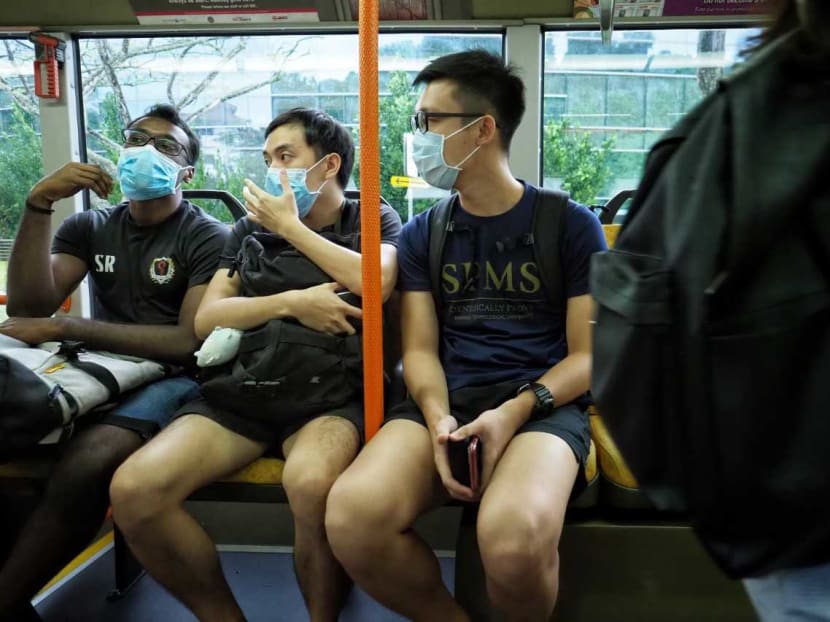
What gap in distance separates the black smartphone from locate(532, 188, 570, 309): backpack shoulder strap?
0.54 m

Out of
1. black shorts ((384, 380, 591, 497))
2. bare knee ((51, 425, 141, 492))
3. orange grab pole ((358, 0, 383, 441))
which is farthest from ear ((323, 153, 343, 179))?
bare knee ((51, 425, 141, 492))

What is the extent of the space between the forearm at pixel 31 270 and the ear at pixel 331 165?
3.52 ft

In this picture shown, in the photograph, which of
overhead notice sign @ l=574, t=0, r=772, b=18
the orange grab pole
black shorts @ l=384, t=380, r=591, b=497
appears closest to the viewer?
the orange grab pole

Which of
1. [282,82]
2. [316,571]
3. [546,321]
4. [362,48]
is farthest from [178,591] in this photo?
[282,82]

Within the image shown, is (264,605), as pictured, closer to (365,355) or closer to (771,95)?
(365,355)

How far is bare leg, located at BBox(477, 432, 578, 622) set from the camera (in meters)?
1.57

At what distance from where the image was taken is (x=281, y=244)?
7.68 ft

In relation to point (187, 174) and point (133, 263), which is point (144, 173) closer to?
point (187, 174)

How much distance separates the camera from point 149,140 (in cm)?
257

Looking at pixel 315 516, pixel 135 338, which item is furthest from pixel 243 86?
pixel 315 516

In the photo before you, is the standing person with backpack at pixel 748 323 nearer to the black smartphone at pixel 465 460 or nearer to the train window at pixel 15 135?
the black smartphone at pixel 465 460

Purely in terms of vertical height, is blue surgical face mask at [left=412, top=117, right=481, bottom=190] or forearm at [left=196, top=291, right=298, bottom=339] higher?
blue surgical face mask at [left=412, top=117, right=481, bottom=190]

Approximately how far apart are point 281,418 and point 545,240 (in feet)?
3.13

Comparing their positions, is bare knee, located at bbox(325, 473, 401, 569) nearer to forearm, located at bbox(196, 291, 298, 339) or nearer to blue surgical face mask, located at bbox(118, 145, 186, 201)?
forearm, located at bbox(196, 291, 298, 339)
